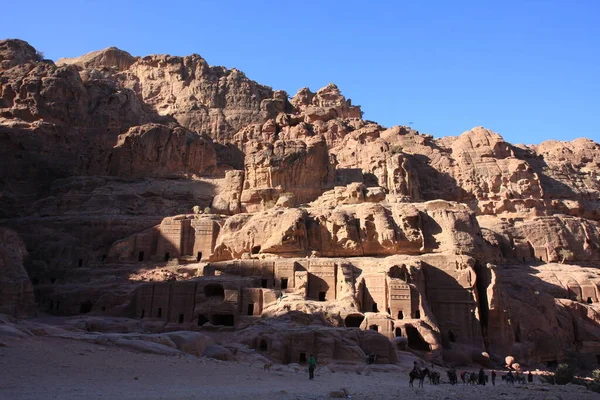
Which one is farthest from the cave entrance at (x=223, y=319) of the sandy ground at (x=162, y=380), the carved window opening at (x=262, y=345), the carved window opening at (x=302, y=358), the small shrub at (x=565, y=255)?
the small shrub at (x=565, y=255)

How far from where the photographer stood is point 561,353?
167ft

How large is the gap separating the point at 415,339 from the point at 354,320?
16.0 ft

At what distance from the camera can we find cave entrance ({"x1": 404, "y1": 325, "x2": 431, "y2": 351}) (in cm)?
4328

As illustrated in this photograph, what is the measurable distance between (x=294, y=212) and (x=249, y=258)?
630 cm

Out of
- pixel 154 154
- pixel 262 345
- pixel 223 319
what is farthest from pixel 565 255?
pixel 154 154

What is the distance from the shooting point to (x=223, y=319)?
4625 cm

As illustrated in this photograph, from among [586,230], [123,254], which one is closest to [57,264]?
[123,254]

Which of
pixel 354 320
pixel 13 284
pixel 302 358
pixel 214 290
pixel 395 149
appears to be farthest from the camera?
pixel 395 149

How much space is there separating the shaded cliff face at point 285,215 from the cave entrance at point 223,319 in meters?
0.50

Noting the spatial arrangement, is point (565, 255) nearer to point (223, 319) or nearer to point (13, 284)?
point (223, 319)

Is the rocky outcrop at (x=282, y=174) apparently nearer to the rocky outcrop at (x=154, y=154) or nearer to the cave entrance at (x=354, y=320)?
the rocky outcrop at (x=154, y=154)

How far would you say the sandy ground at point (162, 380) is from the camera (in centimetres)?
1828

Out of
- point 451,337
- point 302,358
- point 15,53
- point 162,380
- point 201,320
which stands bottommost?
point 162,380

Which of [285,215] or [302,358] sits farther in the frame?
[285,215]
